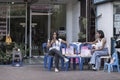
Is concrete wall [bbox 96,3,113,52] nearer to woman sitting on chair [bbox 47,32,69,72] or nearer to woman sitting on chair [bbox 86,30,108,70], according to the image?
woman sitting on chair [bbox 86,30,108,70]

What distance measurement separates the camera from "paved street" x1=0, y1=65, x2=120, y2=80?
12.1 meters

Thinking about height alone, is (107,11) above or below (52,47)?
above

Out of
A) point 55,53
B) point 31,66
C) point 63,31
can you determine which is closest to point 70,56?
point 55,53

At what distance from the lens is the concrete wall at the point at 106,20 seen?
14.8 m

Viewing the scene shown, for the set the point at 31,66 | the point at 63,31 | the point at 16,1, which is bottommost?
the point at 31,66

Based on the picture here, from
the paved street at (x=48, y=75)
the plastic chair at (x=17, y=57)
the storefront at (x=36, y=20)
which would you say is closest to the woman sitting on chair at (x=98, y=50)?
the paved street at (x=48, y=75)

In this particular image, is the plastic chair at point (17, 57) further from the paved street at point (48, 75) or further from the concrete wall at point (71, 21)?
the concrete wall at point (71, 21)

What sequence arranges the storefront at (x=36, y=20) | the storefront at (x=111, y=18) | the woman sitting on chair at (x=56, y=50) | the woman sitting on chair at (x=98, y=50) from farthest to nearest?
1. the storefront at (x=36, y=20)
2. the storefront at (x=111, y=18)
3. the woman sitting on chair at (x=98, y=50)
4. the woman sitting on chair at (x=56, y=50)

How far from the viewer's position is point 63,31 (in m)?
19.7

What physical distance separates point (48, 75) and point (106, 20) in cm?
376

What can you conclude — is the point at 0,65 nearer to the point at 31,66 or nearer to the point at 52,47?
the point at 31,66

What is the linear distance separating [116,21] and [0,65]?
5.08m

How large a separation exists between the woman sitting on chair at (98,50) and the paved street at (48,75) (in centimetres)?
41

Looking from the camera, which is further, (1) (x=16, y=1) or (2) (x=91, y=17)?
(1) (x=16, y=1)
